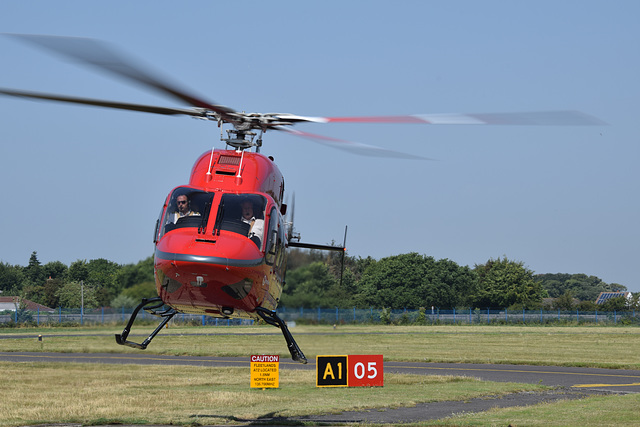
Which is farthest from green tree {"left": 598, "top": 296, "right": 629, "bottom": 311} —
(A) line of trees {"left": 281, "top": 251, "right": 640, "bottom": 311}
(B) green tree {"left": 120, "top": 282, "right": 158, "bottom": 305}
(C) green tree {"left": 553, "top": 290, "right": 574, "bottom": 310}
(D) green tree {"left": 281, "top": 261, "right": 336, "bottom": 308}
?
(B) green tree {"left": 120, "top": 282, "right": 158, "bottom": 305}

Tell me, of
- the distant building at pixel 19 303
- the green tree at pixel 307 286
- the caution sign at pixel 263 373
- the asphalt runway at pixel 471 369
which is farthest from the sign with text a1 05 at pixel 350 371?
the distant building at pixel 19 303

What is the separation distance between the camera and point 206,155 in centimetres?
1464

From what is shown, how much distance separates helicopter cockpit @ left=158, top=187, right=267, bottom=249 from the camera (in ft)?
42.0

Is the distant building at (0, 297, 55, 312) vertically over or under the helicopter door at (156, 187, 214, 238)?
under

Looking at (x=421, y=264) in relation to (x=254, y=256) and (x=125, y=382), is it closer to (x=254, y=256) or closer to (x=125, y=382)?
(x=125, y=382)

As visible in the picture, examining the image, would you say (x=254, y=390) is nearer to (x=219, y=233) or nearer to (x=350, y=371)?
(x=350, y=371)

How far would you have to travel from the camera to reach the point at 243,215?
13078 millimetres

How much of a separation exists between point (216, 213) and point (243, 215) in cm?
52

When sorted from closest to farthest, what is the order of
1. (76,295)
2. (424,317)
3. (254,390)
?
1. (76,295)
2. (254,390)
3. (424,317)

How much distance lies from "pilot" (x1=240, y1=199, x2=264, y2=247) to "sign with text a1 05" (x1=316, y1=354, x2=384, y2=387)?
17809mm

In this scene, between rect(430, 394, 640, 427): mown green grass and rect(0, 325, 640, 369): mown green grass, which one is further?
rect(0, 325, 640, 369): mown green grass

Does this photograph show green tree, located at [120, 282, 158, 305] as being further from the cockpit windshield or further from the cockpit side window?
the cockpit windshield

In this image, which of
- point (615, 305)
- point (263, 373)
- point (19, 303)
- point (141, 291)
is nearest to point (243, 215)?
point (141, 291)

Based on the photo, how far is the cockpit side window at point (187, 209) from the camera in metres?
12.8
